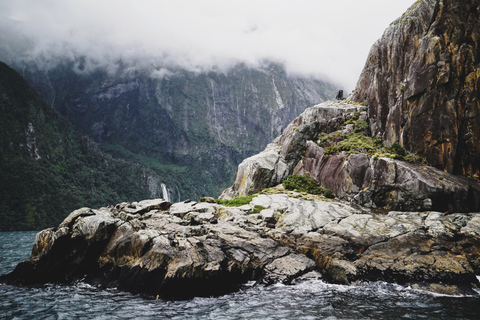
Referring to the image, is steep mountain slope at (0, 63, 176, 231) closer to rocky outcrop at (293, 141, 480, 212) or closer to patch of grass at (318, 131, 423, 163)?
patch of grass at (318, 131, 423, 163)

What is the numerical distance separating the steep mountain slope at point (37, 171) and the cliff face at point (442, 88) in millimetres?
136266

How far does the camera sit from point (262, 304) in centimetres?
1678

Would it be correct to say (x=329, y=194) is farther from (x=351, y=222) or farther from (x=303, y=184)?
(x=351, y=222)

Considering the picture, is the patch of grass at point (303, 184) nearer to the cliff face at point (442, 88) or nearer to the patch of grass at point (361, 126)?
the patch of grass at point (361, 126)

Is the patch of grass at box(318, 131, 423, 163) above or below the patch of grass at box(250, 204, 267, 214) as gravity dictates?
above

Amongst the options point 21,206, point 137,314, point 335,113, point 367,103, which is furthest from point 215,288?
point 21,206

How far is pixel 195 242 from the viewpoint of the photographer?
21453 mm

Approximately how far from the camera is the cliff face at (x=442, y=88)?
29.5 meters

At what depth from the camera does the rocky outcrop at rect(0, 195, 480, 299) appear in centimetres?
1945

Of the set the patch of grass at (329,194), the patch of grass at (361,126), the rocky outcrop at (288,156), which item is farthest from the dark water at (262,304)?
the patch of grass at (361,126)

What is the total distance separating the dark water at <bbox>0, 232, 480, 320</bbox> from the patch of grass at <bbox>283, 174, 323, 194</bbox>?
15.8 metres

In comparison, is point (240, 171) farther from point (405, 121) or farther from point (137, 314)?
point (137, 314)

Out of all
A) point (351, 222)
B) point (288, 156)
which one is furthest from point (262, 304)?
point (288, 156)

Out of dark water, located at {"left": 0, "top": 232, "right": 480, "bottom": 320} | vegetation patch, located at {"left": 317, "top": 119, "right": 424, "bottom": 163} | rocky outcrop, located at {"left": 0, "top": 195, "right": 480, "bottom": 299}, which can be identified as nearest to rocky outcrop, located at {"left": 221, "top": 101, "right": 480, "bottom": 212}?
vegetation patch, located at {"left": 317, "top": 119, "right": 424, "bottom": 163}
